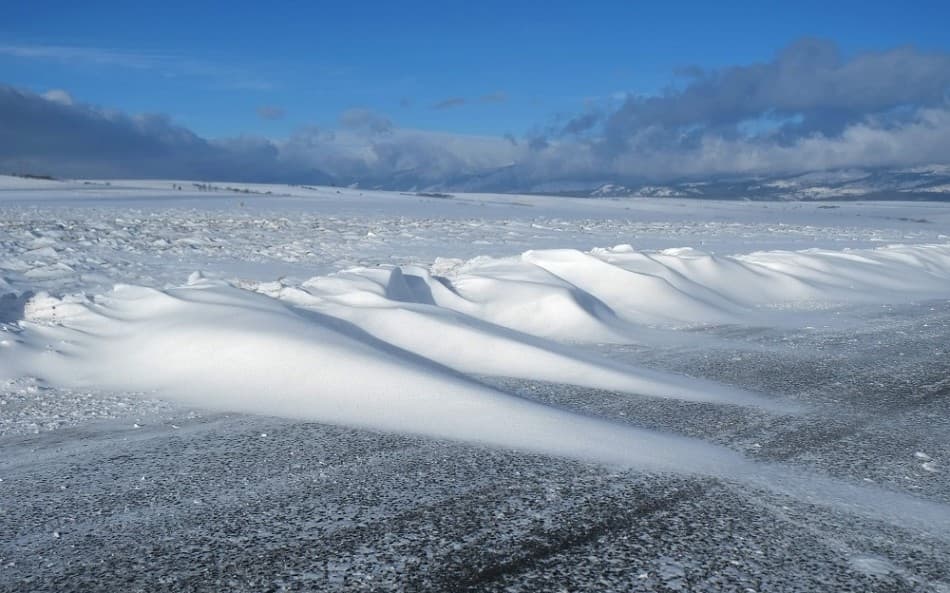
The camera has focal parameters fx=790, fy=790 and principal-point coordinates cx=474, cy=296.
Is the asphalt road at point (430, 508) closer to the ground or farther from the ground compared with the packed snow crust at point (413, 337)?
closer to the ground

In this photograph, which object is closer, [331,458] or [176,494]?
[176,494]

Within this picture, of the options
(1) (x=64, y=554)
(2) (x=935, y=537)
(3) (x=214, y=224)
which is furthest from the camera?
(3) (x=214, y=224)

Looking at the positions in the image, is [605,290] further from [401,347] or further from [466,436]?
[466,436]

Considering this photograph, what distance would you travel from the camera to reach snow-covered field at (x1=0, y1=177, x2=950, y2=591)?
312 centimetres

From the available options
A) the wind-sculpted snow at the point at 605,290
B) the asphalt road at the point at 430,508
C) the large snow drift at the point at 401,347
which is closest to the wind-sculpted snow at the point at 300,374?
the large snow drift at the point at 401,347

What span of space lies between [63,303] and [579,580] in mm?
6560

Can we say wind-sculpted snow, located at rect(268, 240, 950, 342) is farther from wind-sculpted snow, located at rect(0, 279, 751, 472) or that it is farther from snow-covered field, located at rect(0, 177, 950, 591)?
wind-sculpted snow, located at rect(0, 279, 751, 472)

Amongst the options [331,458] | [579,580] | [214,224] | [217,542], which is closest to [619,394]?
[331,458]

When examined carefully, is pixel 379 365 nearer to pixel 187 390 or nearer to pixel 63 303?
pixel 187 390

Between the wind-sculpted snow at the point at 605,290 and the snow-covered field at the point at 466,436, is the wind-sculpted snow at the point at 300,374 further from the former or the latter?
the wind-sculpted snow at the point at 605,290

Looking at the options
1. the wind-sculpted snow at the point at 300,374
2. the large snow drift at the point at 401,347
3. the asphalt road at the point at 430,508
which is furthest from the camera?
the large snow drift at the point at 401,347

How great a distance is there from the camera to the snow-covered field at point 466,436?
10.2ft

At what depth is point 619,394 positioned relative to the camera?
589 cm

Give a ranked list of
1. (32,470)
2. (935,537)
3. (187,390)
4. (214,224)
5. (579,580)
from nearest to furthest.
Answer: (579,580) < (935,537) < (32,470) < (187,390) < (214,224)
